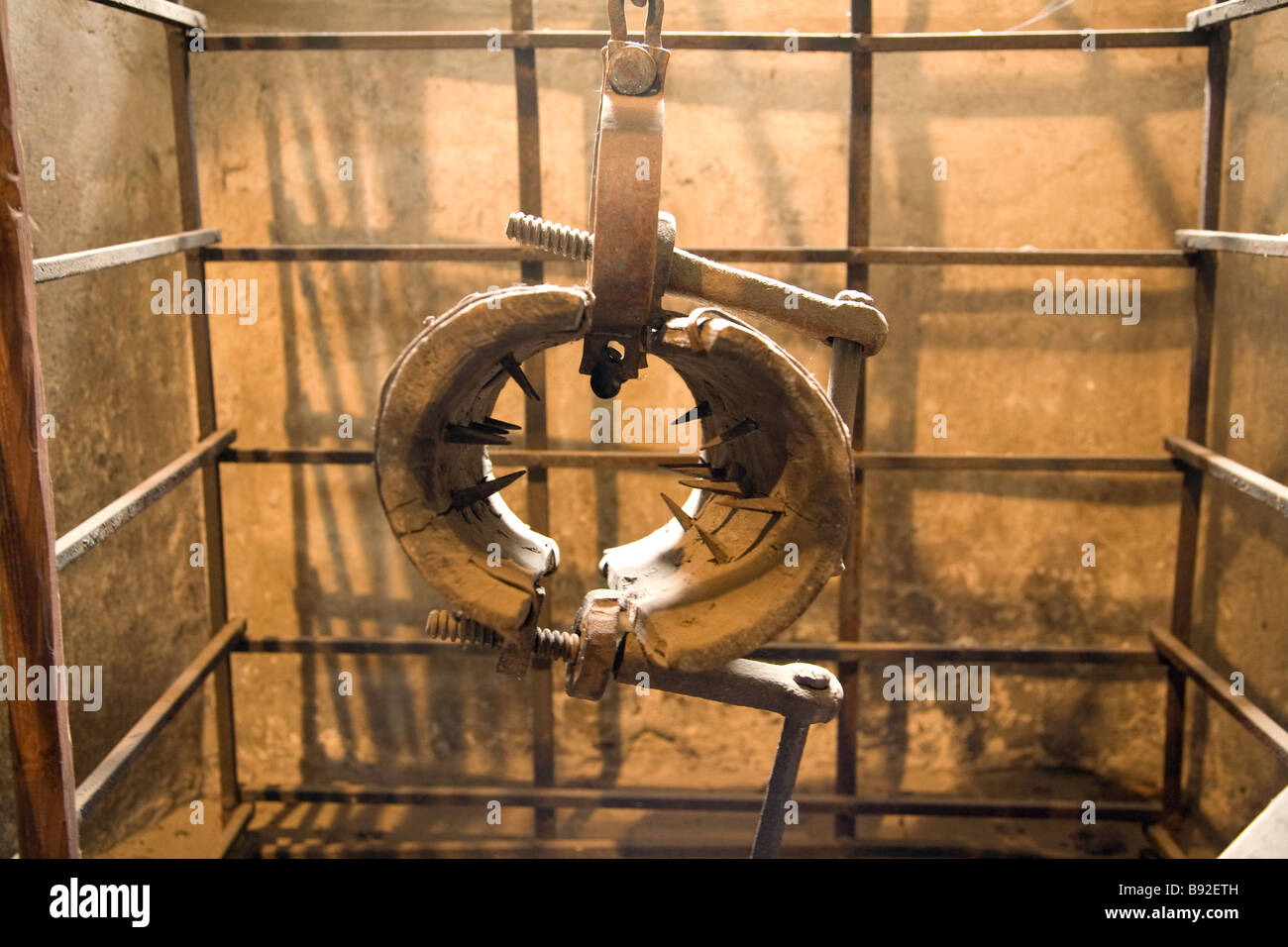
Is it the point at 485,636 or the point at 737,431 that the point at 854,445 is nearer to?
the point at 737,431

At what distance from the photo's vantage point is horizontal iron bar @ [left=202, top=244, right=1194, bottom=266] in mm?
3410

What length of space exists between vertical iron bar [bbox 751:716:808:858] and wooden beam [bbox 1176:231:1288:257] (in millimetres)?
1743

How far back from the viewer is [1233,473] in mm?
3268

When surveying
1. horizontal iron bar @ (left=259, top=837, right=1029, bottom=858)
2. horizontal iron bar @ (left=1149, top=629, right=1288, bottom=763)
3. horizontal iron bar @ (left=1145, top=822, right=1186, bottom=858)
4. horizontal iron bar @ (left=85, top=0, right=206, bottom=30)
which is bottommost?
horizontal iron bar @ (left=259, top=837, right=1029, bottom=858)

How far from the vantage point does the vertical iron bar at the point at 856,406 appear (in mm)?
3375

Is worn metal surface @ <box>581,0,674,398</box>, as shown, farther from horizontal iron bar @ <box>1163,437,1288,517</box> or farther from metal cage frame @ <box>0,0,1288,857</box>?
horizontal iron bar @ <box>1163,437,1288,517</box>

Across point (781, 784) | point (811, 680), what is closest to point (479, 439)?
point (811, 680)

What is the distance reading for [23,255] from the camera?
222 cm

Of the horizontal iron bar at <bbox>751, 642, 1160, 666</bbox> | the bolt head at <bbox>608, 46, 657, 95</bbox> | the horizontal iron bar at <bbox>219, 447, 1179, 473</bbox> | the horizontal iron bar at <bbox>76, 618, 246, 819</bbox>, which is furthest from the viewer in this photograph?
the horizontal iron bar at <bbox>751, 642, 1160, 666</bbox>

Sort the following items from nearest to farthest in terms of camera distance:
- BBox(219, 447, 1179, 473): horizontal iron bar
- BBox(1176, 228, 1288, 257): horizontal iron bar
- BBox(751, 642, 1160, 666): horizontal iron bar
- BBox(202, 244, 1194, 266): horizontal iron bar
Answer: BBox(1176, 228, 1288, 257): horizontal iron bar → BBox(202, 244, 1194, 266): horizontal iron bar → BBox(219, 447, 1179, 473): horizontal iron bar → BBox(751, 642, 1160, 666): horizontal iron bar

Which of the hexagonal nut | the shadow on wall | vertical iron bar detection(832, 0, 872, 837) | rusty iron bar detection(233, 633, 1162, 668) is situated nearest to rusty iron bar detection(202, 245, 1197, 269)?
vertical iron bar detection(832, 0, 872, 837)

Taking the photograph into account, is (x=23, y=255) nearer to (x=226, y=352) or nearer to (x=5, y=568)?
(x=5, y=568)

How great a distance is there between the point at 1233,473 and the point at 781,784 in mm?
1777

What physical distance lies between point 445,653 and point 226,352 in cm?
129
